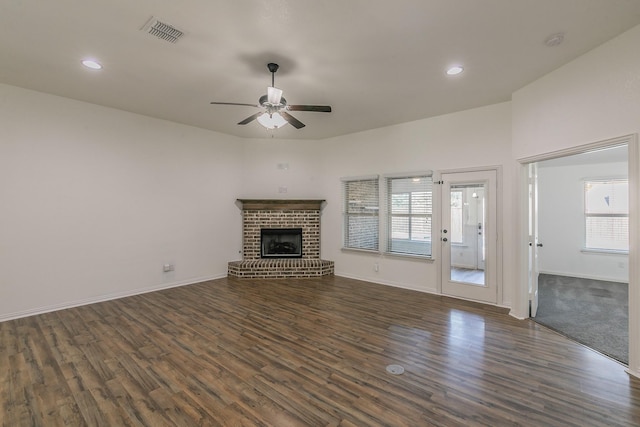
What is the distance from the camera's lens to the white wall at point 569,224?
19.8ft

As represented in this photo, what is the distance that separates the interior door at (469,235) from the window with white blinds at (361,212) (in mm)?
1311

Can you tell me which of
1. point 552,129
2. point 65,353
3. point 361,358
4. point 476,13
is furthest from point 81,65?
point 552,129

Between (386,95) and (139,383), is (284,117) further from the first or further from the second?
(139,383)

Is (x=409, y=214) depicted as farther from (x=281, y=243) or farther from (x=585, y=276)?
(x=585, y=276)

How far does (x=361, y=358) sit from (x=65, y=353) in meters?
2.90

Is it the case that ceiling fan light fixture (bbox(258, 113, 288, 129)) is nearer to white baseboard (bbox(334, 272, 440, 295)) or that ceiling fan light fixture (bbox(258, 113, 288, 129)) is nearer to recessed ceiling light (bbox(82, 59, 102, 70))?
recessed ceiling light (bbox(82, 59, 102, 70))

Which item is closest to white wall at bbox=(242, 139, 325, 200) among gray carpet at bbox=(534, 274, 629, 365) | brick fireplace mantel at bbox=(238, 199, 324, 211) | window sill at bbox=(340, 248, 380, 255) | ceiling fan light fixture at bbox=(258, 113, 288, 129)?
brick fireplace mantel at bbox=(238, 199, 324, 211)

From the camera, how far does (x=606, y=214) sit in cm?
613

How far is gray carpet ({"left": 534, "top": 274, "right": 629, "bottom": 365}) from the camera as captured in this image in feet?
10.1

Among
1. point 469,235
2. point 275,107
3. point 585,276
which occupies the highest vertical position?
point 275,107

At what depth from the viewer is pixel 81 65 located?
317 cm

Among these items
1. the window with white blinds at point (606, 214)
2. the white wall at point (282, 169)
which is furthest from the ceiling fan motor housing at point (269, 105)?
the window with white blinds at point (606, 214)

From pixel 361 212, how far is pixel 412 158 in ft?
4.84

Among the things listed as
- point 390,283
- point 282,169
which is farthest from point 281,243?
point 390,283
